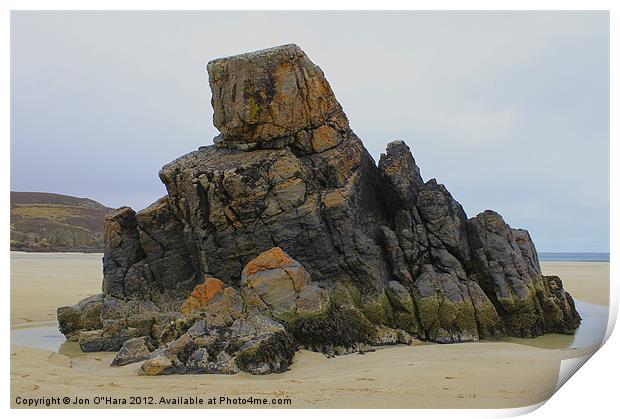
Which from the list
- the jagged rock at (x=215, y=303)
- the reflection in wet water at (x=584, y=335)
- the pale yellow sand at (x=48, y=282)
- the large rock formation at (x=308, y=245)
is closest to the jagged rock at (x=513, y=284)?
the large rock formation at (x=308, y=245)

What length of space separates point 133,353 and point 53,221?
6301 millimetres

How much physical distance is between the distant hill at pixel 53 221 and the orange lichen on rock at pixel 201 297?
360cm

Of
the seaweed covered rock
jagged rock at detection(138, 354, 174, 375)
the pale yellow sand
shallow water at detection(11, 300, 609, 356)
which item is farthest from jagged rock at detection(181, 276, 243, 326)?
the pale yellow sand

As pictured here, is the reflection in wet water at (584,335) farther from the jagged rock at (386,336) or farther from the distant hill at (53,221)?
the distant hill at (53,221)

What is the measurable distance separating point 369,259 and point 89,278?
689 inches

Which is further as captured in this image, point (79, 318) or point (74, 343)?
point (79, 318)

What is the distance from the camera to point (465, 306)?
13.5 metres

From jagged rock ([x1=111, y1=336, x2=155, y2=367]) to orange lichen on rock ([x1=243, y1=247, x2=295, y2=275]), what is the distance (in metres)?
2.59

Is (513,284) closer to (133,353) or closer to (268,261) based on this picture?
(268,261)

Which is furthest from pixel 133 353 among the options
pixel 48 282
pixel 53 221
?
pixel 48 282

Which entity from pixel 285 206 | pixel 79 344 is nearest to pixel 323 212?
pixel 285 206

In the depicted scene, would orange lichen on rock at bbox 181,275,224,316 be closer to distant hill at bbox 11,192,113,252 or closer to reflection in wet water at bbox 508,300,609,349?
distant hill at bbox 11,192,113,252

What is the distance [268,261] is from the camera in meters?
12.3

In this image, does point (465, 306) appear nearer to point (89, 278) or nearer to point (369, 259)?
point (369, 259)
